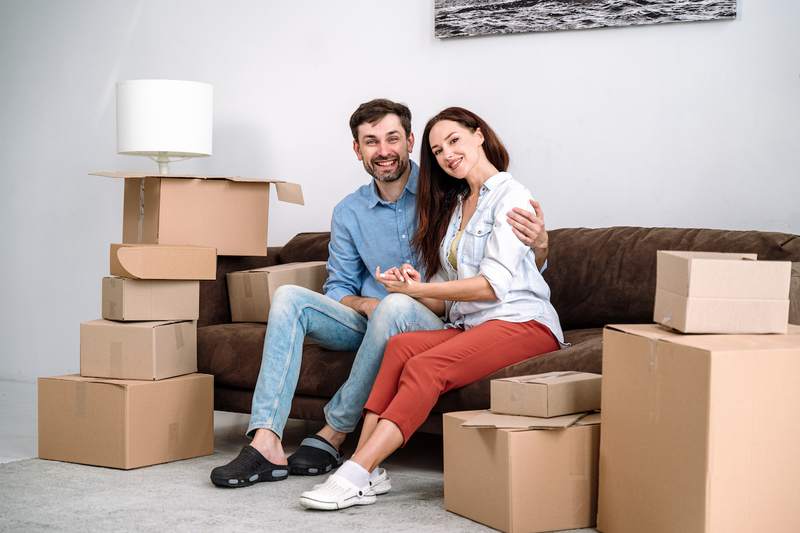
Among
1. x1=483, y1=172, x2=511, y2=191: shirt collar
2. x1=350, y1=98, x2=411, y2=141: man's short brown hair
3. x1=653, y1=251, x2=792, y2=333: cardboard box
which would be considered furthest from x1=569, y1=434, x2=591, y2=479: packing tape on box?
Answer: x1=350, y1=98, x2=411, y2=141: man's short brown hair

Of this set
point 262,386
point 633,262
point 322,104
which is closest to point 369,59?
point 322,104

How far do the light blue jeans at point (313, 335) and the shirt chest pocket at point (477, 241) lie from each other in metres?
0.20

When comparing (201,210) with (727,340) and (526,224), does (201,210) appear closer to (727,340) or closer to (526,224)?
(526,224)

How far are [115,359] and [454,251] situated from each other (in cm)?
105

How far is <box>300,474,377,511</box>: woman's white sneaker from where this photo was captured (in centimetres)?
233

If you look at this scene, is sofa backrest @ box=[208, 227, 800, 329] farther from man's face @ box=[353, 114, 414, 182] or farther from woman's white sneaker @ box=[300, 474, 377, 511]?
woman's white sneaker @ box=[300, 474, 377, 511]

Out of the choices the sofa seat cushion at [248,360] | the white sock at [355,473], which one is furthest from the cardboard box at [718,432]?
the sofa seat cushion at [248,360]

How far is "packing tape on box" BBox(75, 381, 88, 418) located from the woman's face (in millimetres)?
1223

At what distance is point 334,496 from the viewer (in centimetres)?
234

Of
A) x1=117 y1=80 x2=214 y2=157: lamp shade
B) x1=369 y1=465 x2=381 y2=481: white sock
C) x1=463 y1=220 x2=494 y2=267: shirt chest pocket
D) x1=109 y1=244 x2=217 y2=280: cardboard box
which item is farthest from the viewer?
x1=117 y1=80 x2=214 y2=157: lamp shade

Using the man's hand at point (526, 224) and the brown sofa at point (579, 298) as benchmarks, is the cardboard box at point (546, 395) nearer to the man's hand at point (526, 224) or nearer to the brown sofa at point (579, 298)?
the man's hand at point (526, 224)

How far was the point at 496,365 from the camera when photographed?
255 centimetres

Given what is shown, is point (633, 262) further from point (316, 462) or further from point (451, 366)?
point (316, 462)

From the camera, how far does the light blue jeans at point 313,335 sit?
2676mm
